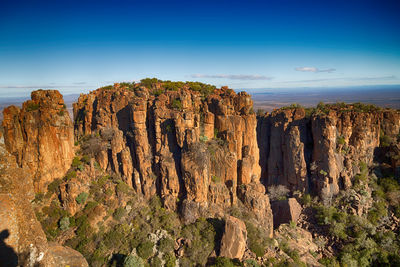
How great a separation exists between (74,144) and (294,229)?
32.8 metres

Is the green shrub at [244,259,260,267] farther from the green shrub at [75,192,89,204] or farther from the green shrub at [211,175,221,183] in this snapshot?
the green shrub at [75,192,89,204]

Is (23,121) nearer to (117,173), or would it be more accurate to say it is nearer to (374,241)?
(117,173)

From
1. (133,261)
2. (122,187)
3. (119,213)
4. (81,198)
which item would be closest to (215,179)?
(122,187)

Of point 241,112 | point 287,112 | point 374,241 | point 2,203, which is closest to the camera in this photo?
point 2,203

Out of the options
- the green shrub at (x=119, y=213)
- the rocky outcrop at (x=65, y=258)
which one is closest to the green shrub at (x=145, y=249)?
the green shrub at (x=119, y=213)

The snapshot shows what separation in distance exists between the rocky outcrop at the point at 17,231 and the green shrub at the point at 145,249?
406 inches

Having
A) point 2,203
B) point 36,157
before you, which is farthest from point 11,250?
point 36,157

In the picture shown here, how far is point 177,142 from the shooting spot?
26.6m

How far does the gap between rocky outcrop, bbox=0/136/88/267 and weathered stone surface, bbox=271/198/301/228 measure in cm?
2804

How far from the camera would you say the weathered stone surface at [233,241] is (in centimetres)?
2177

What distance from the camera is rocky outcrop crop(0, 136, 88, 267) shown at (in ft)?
30.5

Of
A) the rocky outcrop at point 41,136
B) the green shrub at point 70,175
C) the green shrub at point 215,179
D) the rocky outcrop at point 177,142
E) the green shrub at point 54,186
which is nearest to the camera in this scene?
the rocky outcrop at point 41,136

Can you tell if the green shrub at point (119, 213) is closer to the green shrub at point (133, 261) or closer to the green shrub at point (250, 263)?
the green shrub at point (133, 261)

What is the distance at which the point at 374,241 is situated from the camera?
26.1 m
